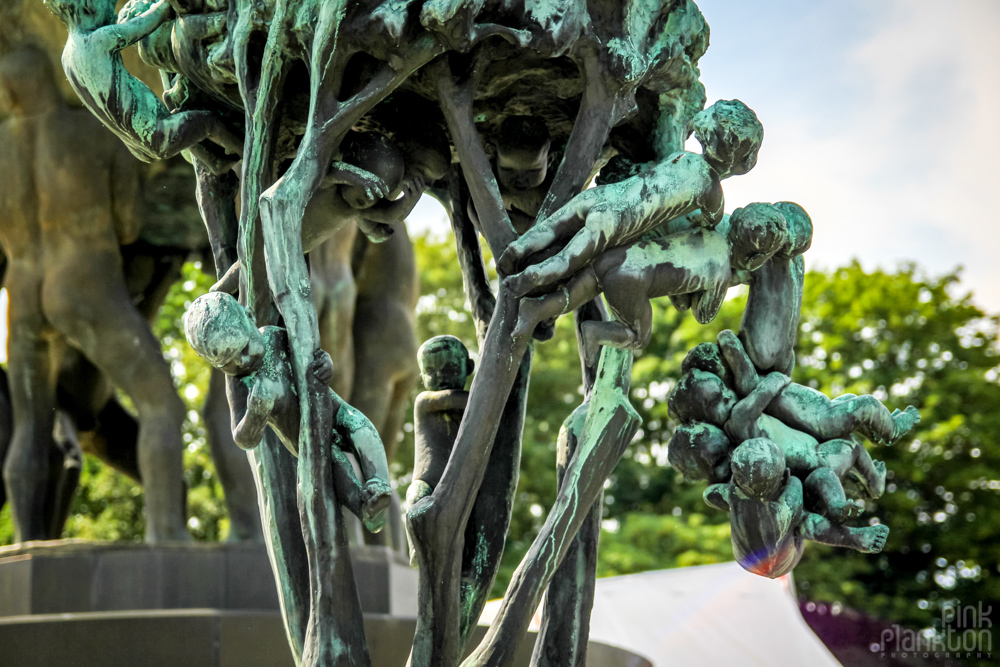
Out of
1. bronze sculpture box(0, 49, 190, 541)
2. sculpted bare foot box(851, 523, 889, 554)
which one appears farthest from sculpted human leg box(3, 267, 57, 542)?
sculpted bare foot box(851, 523, 889, 554)

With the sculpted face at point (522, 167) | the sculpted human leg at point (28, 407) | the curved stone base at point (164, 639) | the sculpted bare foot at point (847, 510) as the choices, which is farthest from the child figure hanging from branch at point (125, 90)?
the sculpted human leg at point (28, 407)

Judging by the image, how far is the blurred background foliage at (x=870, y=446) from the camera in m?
17.0

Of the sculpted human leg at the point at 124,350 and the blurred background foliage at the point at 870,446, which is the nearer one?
the sculpted human leg at the point at 124,350

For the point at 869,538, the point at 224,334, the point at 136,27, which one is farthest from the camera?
the point at 136,27

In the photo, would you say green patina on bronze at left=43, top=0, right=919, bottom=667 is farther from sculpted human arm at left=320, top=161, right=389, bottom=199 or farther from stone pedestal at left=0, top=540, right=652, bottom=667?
stone pedestal at left=0, top=540, right=652, bottom=667

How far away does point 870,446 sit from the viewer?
1688 centimetres

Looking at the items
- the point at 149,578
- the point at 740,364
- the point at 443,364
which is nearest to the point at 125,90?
the point at 443,364

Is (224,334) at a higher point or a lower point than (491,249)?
lower

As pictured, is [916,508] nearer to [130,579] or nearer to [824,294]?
[824,294]

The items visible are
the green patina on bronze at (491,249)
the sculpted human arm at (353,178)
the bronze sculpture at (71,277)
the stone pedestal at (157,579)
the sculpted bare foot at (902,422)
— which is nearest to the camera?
the green patina on bronze at (491,249)

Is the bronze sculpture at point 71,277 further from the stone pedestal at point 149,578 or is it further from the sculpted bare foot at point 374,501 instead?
the sculpted bare foot at point 374,501

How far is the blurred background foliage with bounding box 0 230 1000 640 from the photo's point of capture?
17.0 meters

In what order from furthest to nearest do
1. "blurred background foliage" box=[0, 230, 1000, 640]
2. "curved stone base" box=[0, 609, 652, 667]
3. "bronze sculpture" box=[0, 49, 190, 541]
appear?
"blurred background foliage" box=[0, 230, 1000, 640], "bronze sculpture" box=[0, 49, 190, 541], "curved stone base" box=[0, 609, 652, 667]

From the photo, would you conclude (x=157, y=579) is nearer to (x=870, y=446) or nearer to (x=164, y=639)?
(x=164, y=639)
